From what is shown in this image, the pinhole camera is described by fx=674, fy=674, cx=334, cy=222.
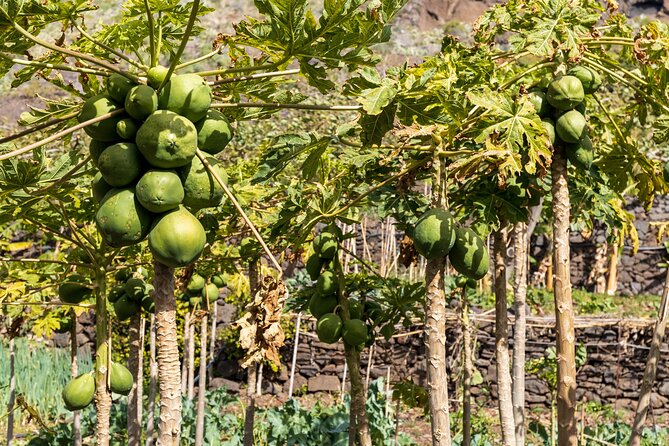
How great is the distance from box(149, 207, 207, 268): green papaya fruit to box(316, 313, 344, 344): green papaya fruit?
1.44 m

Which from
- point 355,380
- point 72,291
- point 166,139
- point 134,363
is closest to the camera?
point 166,139

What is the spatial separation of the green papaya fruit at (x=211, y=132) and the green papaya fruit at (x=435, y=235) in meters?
0.72

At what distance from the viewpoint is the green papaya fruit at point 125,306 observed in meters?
3.71

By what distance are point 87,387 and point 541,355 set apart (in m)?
7.63

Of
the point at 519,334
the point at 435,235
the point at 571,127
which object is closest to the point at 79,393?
the point at 435,235

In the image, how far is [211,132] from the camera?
2.07 m

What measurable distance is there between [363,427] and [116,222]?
1960 mm

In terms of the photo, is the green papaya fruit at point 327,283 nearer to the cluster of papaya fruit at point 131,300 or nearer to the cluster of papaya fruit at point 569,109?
the cluster of papaya fruit at point 131,300

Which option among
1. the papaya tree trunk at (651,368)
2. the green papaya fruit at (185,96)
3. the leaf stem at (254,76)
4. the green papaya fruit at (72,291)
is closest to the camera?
the green papaya fruit at (185,96)

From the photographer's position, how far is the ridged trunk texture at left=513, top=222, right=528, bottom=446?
3.51 meters

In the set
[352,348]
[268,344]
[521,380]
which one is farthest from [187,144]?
[521,380]

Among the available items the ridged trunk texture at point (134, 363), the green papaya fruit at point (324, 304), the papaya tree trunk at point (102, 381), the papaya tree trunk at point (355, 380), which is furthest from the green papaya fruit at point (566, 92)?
the ridged trunk texture at point (134, 363)

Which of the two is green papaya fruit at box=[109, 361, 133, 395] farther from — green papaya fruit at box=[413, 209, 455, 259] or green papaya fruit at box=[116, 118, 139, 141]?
green papaya fruit at box=[413, 209, 455, 259]

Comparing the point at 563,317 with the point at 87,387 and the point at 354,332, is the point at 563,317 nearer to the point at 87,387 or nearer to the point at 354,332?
the point at 354,332
